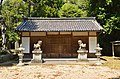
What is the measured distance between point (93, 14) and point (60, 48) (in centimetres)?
968

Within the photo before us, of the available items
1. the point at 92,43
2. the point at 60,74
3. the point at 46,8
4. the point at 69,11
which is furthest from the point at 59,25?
the point at 60,74

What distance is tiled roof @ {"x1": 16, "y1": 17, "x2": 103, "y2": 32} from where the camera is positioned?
69.5 feet

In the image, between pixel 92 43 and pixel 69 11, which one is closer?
pixel 92 43

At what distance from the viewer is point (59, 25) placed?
22781 mm

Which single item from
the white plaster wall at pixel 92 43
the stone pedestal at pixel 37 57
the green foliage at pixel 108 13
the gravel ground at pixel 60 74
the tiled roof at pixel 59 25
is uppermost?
the green foliage at pixel 108 13

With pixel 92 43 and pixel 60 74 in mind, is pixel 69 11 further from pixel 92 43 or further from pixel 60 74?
pixel 60 74

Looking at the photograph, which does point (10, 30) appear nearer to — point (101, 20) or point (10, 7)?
point (10, 7)

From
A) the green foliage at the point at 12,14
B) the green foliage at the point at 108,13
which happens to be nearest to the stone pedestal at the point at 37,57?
the green foliage at the point at 108,13

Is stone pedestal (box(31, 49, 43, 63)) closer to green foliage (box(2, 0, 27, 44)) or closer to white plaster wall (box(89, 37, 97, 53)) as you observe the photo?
white plaster wall (box(89, 37, 97, 53))

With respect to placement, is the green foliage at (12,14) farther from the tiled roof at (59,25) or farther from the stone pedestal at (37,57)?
the stone pedestal at (37,57)

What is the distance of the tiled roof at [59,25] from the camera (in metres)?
21.2

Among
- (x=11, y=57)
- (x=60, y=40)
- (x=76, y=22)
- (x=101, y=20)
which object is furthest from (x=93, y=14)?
(x=11, y=57)

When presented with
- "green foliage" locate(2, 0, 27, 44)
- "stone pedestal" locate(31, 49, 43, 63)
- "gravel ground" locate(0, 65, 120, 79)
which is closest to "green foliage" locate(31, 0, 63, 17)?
"green foliage" locate(2, 0, 27, 44)

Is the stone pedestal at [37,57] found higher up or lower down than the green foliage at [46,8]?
lower down
